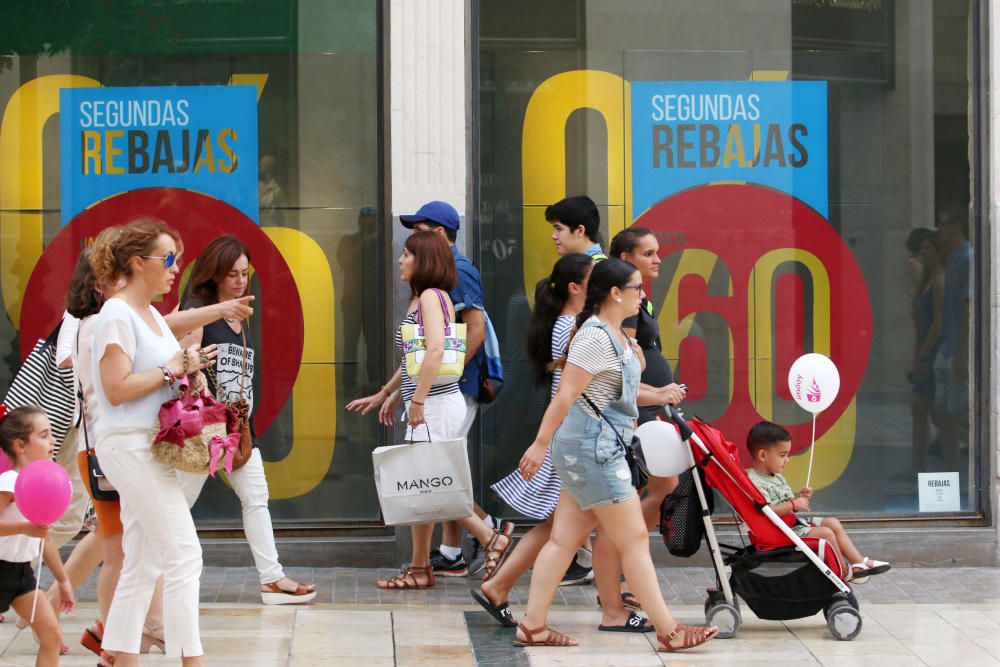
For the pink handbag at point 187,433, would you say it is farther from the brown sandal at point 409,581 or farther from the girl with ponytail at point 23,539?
the brown sandal at point 409,581

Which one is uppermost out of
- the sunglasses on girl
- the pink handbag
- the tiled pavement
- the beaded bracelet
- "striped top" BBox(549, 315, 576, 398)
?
the sunglasses on girl

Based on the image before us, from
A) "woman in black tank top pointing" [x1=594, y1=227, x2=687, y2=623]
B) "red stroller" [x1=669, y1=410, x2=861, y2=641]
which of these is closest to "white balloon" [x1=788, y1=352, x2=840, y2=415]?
"woman in black tank top pointing" [x1=594, y1=227, x2=687, y2=623]

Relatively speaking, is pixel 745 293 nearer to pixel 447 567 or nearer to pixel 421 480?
pixel 447 567

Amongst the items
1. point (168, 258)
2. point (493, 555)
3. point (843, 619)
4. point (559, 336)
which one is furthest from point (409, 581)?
point (168, 258)

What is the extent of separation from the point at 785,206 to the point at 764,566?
2.82 meters

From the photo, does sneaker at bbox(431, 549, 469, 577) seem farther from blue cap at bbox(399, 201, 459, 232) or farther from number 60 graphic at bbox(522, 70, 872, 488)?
blue cap at bbox(399, 201, 459, 232)

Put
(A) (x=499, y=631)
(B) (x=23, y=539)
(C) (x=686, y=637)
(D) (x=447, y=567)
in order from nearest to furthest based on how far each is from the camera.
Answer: (B) (x=23, y=539)
(C) (x=686, y=637)
(A) (x=499, y=631)
(D) (x=447, y=567)

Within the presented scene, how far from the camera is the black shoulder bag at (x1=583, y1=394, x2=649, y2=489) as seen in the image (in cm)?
626

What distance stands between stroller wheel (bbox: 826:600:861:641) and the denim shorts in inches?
45.4

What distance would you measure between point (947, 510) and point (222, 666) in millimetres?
4674

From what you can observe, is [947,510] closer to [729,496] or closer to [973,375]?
[973,375]

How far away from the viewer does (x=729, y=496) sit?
256 inches

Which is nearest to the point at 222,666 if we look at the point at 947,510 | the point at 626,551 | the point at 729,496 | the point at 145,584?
the point at 145,584

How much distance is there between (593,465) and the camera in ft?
20.4
